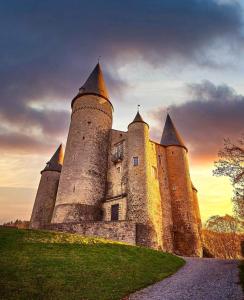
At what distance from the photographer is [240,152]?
658 inches

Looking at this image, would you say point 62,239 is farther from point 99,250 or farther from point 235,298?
point 235,298

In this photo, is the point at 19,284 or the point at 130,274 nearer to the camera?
the point at 19,284

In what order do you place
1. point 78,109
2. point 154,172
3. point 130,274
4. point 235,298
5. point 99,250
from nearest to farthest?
1. point 235,298
2. point 130,274
3. point 99,250
4. point 154,172
5. point 78,109

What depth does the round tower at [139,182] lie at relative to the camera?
852 inches

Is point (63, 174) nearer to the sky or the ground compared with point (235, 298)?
nearer to the sky

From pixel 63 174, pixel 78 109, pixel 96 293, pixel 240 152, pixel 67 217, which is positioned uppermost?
pixel 78 109

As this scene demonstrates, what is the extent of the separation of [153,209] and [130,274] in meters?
12.8

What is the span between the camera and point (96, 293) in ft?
28.0

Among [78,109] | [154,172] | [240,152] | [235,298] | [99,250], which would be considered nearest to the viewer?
[235,298]

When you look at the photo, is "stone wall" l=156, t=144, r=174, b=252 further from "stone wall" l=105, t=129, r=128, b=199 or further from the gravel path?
the gravel path

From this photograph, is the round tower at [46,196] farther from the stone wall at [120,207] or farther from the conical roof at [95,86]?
the conical roof at [95,86]

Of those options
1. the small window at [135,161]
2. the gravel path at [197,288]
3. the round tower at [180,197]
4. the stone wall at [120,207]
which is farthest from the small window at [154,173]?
the gravel path at [197,288]

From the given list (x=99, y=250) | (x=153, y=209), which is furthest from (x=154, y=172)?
(x=99, y=250)

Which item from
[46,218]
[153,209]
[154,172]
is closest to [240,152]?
[153,209]
